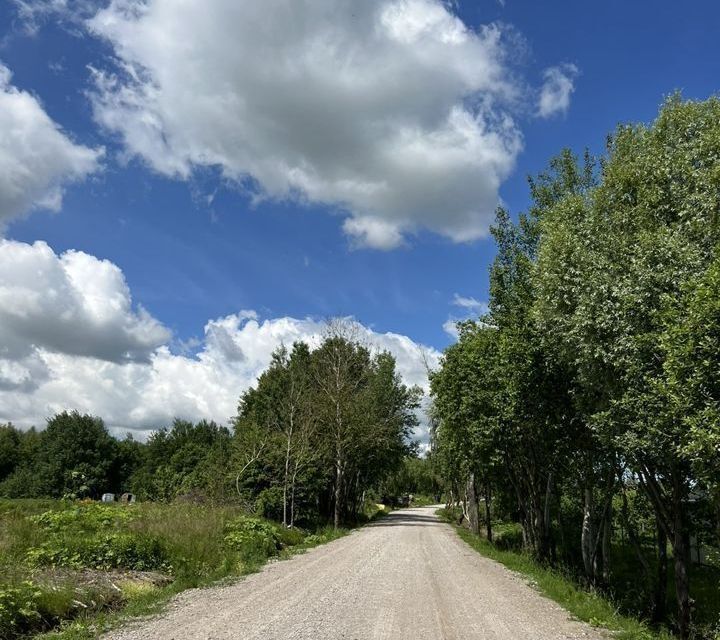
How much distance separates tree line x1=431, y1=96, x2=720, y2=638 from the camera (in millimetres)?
8789

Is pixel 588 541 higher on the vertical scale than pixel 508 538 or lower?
higher

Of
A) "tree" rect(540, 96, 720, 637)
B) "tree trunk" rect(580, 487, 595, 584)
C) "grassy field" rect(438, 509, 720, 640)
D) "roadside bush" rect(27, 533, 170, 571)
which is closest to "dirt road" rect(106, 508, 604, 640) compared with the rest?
"grassy field" rect(438, 509, 720, 640)

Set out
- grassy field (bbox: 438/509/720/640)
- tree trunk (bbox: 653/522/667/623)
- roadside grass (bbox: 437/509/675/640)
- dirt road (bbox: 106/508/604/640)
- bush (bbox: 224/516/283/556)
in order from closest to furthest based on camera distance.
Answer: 1. dirt road (bbox: 106/508/604/640)
2. roadside grass (bbox: 437/509/675/640)
3. grassy field (bbox: 438/509/720/640)
4. tree trunk (bbox: 653/522/667/623)
5. bush (bbox: 224/516/283/556)

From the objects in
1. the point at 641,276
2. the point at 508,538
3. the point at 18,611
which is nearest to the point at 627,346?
the point at 641,276

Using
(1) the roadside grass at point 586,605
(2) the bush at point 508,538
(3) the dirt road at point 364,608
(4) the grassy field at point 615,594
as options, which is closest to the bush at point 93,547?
(3) the dirt road at point 364,608

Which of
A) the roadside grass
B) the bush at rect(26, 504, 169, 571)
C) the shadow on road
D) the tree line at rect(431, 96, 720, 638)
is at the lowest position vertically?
the shadow on road

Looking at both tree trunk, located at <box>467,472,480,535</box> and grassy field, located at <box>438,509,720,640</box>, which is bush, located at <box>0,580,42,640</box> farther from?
tree trunk, located at <box>467,472,480,535</box>

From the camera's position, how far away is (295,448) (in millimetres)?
29547

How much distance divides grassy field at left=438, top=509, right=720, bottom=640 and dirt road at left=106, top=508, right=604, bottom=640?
18.8 inches

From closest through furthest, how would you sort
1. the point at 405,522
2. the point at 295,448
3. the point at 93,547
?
the point at 93,547 < the point at 295,448 < the point at 405,522

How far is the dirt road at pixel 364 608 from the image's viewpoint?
8.69 meters

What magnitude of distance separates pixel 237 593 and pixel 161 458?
74.9 meters

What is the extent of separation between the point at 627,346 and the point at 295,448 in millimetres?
21768

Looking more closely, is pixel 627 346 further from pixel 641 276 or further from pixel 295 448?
pixel 295 448
